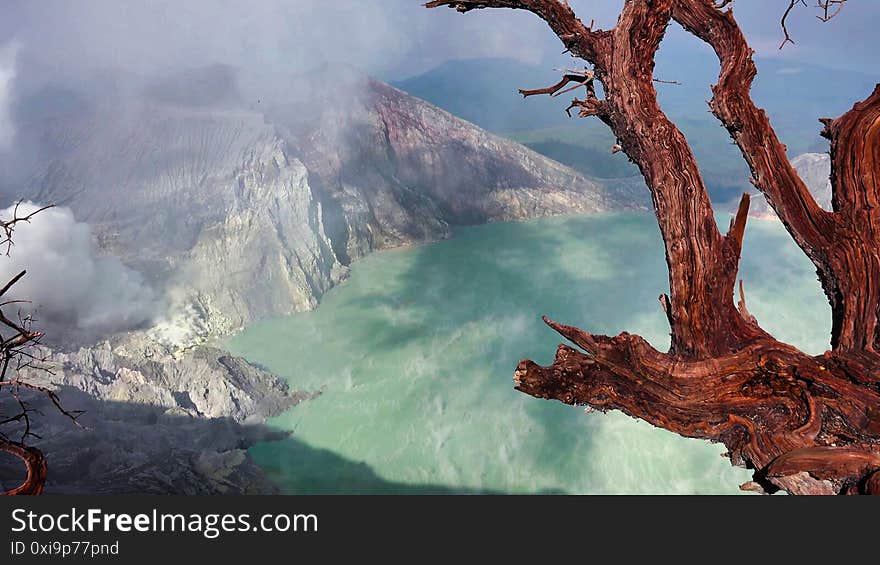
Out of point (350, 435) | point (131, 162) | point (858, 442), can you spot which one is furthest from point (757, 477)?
point (131, 162)

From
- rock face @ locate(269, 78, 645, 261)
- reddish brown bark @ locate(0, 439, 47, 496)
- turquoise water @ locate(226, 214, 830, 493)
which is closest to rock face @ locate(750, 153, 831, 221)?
turquoise water @ locate(226, 214, 830, 493)

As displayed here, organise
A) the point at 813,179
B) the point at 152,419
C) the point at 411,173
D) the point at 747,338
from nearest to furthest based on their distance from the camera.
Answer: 1. the point at 747,338
2. the point at 152,419
3. the point at 411,173
4. the point at 813,179

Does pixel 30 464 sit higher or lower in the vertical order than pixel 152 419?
lower

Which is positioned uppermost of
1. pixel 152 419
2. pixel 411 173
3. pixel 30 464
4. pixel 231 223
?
pixel 411 173

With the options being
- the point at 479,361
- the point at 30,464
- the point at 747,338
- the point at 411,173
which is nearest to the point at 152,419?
the point at 479,361

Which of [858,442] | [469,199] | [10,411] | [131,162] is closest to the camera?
[858,442]

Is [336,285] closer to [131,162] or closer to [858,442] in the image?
[131,162]

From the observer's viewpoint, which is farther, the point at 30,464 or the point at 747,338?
the point at 747,338

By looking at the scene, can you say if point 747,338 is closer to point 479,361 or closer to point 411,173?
point 479,361
